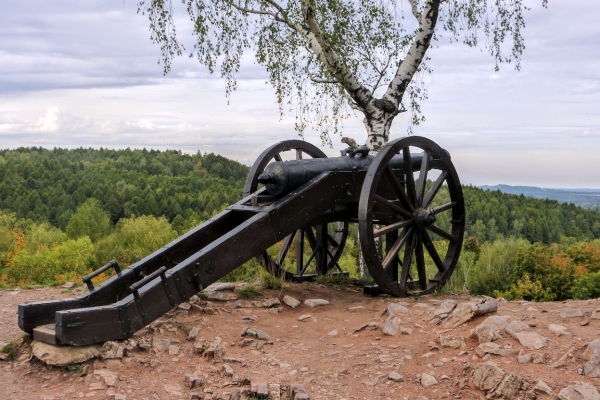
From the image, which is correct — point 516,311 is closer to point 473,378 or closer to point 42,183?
point 473,378

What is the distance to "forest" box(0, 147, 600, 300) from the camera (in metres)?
21.4

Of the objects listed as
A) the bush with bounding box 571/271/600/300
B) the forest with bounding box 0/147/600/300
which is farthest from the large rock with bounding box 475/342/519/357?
the forest with bounding box 0/147/600/300

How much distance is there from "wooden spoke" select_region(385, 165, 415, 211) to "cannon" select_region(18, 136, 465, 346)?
0.01m

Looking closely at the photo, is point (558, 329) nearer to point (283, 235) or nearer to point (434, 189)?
point (283, 235)

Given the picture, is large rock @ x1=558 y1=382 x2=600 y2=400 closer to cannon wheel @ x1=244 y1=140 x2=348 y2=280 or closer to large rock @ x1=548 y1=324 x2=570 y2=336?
large rock @ x1=548 y1=324 x2=570 y2=336

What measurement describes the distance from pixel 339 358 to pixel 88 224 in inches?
1774

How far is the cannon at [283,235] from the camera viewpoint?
5383 millimetres

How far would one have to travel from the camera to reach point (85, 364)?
199 inches

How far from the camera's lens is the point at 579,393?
4.25 m

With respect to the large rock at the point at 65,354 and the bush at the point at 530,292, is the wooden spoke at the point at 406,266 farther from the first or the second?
the bush at the point at 530,292

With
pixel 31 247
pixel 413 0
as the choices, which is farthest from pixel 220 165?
pixel 413 0

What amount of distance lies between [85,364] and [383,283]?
323 centimetres

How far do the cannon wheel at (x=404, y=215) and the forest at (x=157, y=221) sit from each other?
895cm

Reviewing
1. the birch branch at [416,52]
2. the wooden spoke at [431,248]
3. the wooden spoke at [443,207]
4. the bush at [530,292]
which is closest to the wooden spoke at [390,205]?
the wooden spoke at [431,248]
